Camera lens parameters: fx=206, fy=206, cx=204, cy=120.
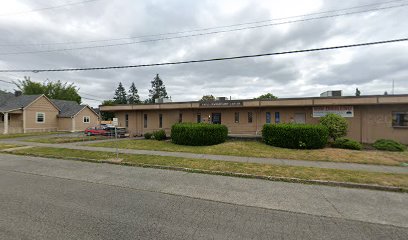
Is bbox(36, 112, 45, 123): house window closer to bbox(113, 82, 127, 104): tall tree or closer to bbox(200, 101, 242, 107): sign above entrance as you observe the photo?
bbox(200, 101, 242, 107): sign above entrance

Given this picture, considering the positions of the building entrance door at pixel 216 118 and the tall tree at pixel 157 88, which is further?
the tall tree at pixel 157 88

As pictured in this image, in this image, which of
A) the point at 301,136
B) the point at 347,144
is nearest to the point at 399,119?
the point at 347,144

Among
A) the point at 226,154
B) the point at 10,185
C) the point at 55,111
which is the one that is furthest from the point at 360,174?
the point at 55,111

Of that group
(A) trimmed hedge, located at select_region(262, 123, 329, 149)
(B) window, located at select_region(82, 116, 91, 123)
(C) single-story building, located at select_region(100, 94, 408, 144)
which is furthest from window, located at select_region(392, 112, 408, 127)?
(B) window, located at select_region(82, 116, 91, 123)

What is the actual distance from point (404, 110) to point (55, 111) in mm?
41749

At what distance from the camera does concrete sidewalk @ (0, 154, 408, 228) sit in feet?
14.7

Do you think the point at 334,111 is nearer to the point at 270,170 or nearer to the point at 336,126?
the point at 336,126

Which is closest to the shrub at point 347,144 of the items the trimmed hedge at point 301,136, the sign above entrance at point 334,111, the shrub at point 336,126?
the shrub at point 336,126

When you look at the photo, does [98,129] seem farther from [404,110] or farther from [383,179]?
[404,110]

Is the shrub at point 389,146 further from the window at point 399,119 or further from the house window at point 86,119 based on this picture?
the house window at point 86,119

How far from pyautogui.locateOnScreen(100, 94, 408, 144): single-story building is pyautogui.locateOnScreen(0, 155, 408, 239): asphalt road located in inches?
454

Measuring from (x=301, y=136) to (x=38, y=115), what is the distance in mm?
34305

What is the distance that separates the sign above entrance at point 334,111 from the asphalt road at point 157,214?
38.6 feet

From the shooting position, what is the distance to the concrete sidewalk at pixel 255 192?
14.7ft
